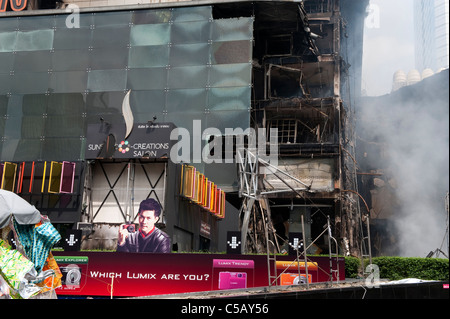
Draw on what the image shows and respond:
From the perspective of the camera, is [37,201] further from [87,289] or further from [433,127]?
[433,127]

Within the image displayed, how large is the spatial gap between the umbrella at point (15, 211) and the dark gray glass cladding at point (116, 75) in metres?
24.9

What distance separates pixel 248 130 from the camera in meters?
37.2

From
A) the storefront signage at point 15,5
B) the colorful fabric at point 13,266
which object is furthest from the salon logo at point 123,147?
the storefront signage at point 15,5

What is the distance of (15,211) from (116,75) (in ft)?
92.3

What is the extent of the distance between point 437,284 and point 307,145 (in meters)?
29.6

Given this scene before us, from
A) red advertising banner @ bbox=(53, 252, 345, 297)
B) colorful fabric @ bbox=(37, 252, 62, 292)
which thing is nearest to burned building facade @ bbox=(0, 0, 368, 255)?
red advertising banner @ bbox=(53, 252, 345, 297)

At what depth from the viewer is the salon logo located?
2877 centimetres

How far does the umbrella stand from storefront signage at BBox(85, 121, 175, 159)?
598 inches

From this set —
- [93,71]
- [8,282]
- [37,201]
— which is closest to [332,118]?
[93,71]

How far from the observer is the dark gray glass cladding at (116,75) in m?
38.5

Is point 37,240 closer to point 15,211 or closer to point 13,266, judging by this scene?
point 15,211

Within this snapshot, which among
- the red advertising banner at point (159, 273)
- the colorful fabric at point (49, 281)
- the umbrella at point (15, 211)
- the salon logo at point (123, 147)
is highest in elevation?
the salon logo at point (123, 147)

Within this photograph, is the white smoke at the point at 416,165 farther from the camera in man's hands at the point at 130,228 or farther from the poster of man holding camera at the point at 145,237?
the camera in man's hands at the point at 130,228

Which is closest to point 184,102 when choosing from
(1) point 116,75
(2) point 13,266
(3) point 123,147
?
(1) point 116,75
